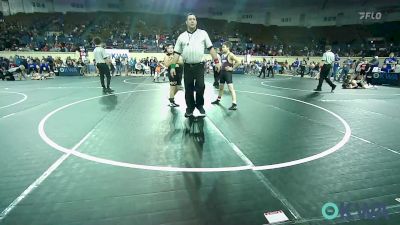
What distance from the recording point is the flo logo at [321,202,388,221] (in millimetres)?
2477

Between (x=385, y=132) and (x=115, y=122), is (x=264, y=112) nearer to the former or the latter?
(x=385, y=132)

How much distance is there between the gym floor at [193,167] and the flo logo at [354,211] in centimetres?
3

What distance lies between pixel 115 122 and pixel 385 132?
18.1 ft

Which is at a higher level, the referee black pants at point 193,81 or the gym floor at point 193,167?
the referee black pants at point 193,81

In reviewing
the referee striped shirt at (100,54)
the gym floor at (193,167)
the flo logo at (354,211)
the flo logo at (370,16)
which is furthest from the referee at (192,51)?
the flo logo at (370,16)

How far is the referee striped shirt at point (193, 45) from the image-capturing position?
18.2 feet

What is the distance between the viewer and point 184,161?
147 inches

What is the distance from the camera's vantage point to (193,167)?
3533mm

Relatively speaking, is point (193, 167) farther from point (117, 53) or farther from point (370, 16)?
point (370, 16)

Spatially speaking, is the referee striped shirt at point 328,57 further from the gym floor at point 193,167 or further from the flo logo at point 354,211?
the flo logo at point 354,211

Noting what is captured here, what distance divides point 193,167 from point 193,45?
9.60ft

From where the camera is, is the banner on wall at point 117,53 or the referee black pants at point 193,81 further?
the banner on wall at point 117,53

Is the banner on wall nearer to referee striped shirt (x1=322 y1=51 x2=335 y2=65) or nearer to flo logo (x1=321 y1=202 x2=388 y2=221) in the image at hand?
referee striped shirt (x1=322 y1=51 x2=335 y2=65)

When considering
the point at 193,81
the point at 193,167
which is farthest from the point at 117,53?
the point at 193,167
